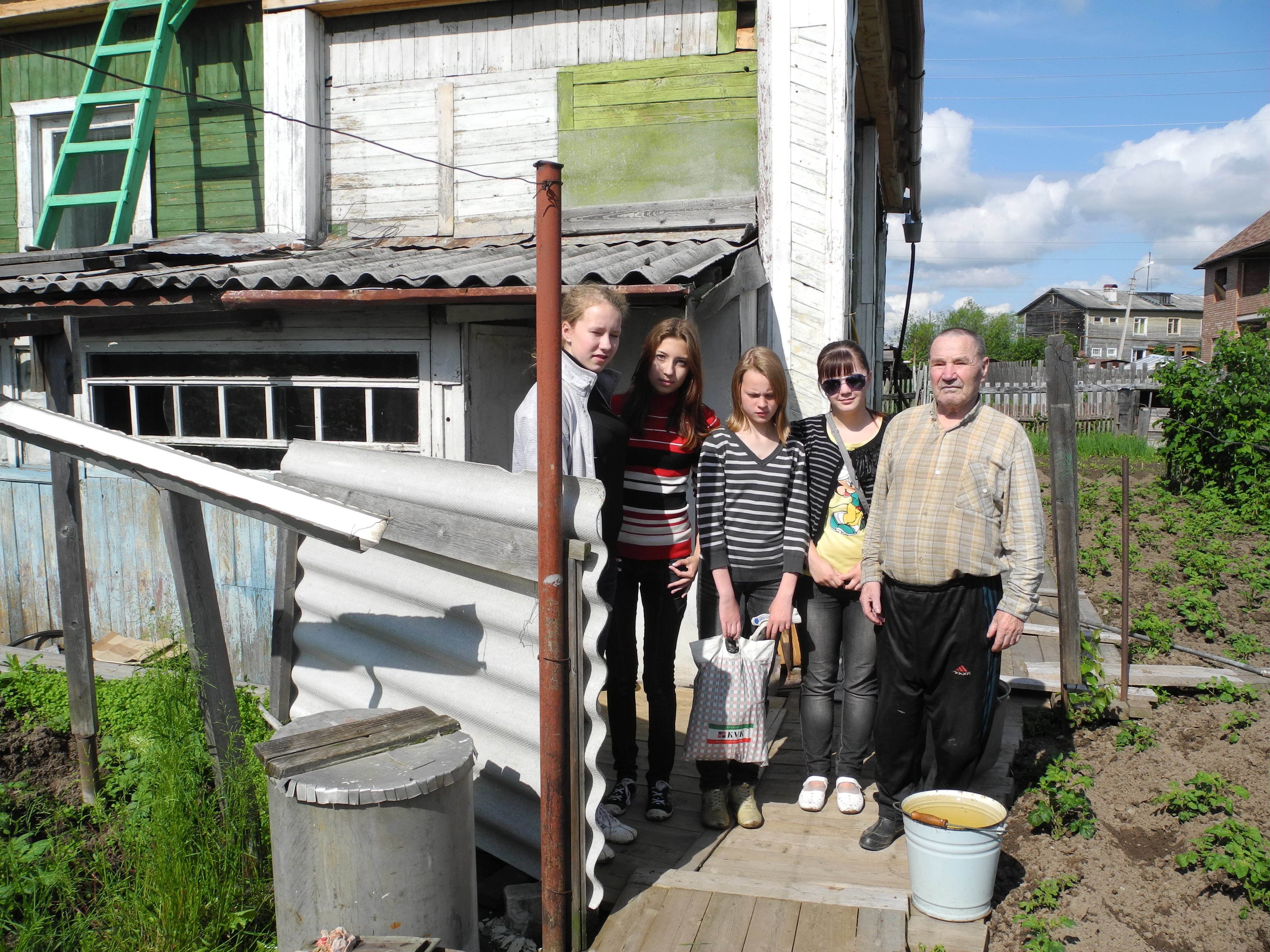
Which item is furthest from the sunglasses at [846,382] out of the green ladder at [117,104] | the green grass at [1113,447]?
Answer: the green grass at [1113,447]

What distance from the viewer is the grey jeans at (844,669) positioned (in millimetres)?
3693

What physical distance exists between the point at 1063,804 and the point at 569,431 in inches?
98.3

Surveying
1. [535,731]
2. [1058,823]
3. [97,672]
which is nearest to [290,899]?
[535,731]

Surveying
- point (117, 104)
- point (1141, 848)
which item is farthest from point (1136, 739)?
point (117, 104)

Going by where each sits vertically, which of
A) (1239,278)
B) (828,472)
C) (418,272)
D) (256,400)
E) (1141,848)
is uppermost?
(1239,278)

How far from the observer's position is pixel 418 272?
16.4ft

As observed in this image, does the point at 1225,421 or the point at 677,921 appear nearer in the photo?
the point at 677,921

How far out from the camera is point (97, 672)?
230 inches

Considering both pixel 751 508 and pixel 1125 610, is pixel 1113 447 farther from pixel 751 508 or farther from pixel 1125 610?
pixel 751 508

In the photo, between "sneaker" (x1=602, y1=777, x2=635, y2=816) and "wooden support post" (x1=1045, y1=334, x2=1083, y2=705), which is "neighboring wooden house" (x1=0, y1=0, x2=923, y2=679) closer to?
"wooden support post" (x1=1045, y1=334, x2=1083, y2=705)

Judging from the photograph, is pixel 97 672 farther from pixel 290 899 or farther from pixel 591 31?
pixel 591 31

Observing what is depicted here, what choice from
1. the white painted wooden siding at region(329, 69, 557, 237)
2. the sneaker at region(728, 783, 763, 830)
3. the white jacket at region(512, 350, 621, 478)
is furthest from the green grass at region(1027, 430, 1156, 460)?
the white jacket at region(512, 350, 621, 478)

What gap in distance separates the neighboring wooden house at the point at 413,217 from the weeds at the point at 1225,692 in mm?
2690

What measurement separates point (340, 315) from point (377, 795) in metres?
3.90
